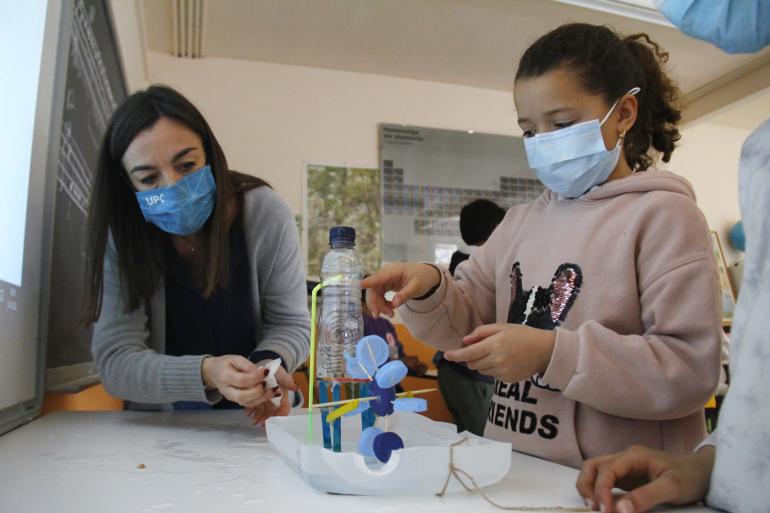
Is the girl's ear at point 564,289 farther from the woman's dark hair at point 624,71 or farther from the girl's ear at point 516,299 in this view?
the woman's dark hair at point 624,71

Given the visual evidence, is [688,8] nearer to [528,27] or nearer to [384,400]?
[384,400]

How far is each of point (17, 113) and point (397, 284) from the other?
2.30ft

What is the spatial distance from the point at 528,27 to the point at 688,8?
289cm

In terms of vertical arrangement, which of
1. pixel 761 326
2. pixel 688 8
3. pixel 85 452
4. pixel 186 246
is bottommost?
pixel 85 452

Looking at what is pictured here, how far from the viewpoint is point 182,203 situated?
1061 mm

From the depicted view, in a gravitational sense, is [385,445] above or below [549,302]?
below

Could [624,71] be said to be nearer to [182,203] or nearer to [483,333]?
[483,333]

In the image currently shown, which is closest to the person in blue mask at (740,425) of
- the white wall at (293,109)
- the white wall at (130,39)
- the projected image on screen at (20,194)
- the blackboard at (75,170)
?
the projected image on screen at (20,194)

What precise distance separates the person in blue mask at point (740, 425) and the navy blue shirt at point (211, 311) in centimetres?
78

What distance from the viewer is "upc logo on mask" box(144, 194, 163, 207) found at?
1.05 m

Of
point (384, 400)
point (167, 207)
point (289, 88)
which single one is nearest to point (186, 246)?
point (167, 207)

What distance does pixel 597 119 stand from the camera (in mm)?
846

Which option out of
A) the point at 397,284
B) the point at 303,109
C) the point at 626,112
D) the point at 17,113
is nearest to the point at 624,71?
the point at 626,112

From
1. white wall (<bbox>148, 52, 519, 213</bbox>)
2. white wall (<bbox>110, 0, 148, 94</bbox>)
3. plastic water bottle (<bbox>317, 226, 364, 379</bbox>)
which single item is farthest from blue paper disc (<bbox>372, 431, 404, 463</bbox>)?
white wall (<bbox>148, 52, 519, 213</bbox>)
